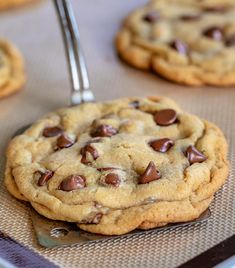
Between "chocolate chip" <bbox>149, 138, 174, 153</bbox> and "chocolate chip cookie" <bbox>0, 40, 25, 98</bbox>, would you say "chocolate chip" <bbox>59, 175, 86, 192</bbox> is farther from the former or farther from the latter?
"chocolate chip cookie" <bbox>0, 40, 25, 98</bbox>

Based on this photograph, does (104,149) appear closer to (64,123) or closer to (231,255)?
(64,123)

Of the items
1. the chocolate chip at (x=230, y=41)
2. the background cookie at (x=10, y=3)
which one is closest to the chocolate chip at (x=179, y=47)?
the chocolate chip at (x=230, y=41)

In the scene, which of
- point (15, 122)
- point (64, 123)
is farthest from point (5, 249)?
point (15, 122)

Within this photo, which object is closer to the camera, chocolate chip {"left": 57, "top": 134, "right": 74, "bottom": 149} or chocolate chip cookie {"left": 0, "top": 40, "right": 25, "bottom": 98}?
chocolate chip {"left": 57, "top": 134, "right": 74, "bottom": 149}

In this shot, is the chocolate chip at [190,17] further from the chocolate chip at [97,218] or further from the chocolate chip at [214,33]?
the chocolate chip at [97,218]

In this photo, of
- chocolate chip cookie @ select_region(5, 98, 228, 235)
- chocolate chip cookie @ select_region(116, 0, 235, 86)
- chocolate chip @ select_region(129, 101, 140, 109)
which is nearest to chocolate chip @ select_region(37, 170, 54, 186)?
chocolate chip cookie @ select_region(5, 98, 228, 235)

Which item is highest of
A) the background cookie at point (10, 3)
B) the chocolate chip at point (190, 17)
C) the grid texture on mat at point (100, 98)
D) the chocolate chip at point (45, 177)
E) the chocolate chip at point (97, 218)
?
the background cookie at point (10, 3)
